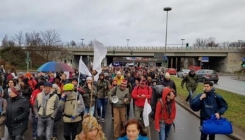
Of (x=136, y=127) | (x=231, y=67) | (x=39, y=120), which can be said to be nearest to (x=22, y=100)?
(x=39, y=120)

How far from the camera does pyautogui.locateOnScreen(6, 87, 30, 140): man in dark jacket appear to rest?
5488 millimetres

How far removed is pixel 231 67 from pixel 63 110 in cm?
6242

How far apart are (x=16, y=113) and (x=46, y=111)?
625mm

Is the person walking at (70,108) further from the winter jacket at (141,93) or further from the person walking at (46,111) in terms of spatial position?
the winter jacket at (141,93)

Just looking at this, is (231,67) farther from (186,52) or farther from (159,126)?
(159,126)

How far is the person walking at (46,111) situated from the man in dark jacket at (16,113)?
1.00ft

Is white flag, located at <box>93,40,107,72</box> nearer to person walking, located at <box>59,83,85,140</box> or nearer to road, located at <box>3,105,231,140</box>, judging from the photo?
person walking, located at <box>59,83,85,140</box>

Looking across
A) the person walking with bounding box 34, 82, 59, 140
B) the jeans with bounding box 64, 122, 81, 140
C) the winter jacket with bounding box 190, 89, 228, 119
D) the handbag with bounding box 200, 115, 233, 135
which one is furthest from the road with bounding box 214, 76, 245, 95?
the person walking with bounding box 34, 82, 59, 140

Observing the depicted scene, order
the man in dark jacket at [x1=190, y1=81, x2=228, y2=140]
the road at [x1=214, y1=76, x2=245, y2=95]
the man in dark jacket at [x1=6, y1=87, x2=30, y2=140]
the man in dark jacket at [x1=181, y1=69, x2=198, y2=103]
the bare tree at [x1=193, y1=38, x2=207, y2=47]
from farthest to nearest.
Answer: the bare tree at [x1=193, y1=38, x2=207, y2=47] → the road at [x1=214, y1=76, x2=245, y2=95] → the man in dark jacket at [x1=181, y1=69, x2=198, y2=103] → the man in dark jacket at [x1=190, y1=81, x2=228, y2=140] → the man in dark jacket at [x1=6, y1=87, x2=30, y2=140]

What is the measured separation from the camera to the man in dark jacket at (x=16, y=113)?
549 centimetres

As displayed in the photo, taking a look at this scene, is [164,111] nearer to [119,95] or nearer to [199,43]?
[119,95]

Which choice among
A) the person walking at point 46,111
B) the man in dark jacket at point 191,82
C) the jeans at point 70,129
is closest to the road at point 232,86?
the man in dark jacket at point 191,82

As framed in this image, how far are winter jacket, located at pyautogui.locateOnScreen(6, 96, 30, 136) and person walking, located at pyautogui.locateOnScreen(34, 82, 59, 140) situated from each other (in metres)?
0.30

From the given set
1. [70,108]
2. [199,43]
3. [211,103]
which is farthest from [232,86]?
[199,43]
